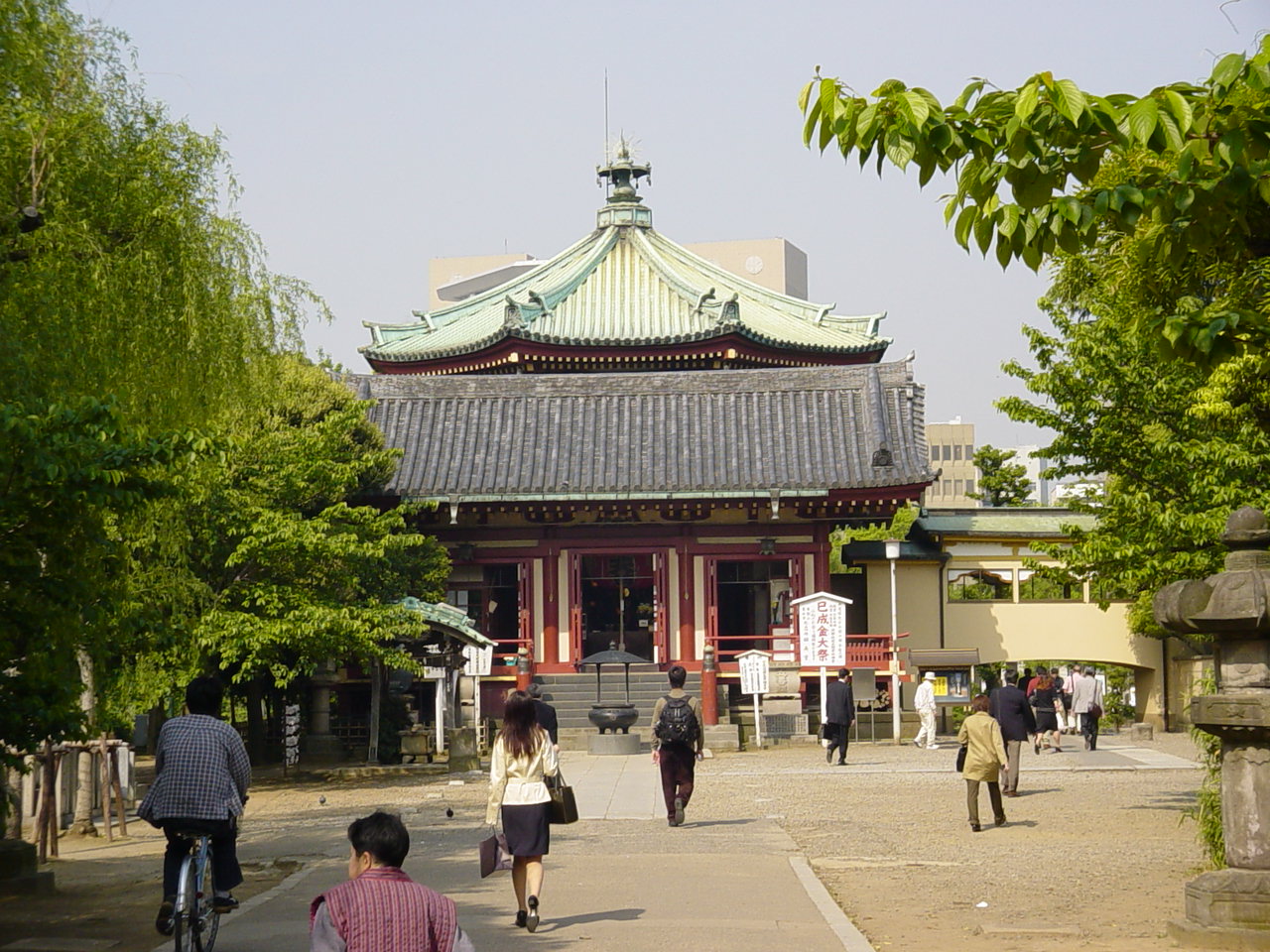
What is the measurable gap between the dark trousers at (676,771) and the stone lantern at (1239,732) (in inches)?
281

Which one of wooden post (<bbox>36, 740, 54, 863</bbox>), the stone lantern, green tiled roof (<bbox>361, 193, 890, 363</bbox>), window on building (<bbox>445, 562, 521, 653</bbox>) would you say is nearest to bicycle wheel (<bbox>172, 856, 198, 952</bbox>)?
the stone lantern

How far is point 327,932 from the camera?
18.4 feet

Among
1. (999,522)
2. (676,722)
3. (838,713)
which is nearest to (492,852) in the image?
(676,722)

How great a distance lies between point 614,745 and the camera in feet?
93.7

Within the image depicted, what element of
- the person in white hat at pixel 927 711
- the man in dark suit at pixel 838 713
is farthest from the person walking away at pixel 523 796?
the person in white hat at pixel 927 711

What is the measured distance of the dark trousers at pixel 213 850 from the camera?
9102 mm

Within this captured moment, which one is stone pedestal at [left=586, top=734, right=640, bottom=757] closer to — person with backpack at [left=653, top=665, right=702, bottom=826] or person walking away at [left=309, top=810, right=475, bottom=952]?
person with backpack at [left=653, top=665, right=702, bottom=826]

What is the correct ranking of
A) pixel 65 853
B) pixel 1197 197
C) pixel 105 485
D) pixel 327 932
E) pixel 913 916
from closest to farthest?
pixel 327 932 → pixel 1197 197 → pixel 105 485 → pixel 913 916 → pixel 65 853

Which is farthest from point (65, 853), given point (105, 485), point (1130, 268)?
point (1130, 268)

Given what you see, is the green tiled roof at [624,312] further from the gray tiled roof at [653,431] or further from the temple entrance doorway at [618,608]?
the temple entrance doorway at [618,608]

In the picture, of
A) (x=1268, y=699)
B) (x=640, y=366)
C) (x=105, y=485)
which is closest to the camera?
(x=105, y=485)

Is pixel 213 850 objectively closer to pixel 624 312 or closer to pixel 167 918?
pixel 167 918

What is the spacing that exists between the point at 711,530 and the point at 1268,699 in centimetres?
2562

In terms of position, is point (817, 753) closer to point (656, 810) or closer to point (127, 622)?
point (656, 810)
